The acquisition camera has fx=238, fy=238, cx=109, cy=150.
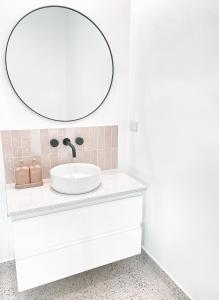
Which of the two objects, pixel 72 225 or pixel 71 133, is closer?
pixel 72 225

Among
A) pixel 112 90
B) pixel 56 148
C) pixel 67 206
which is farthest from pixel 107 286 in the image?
pixel 112 90

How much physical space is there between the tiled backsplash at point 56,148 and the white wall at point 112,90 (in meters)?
0.05

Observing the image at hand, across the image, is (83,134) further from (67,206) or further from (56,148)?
(67,206)

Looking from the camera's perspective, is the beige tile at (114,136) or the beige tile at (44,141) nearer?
the beige tile at (44,141)

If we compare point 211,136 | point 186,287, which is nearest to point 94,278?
point 186,287

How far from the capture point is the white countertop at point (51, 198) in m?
1.36

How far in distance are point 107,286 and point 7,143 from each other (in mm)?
1254

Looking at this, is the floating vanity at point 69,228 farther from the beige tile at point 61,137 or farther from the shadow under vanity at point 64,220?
the beige tile at point 61,137

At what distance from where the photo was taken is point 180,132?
4.84 feet

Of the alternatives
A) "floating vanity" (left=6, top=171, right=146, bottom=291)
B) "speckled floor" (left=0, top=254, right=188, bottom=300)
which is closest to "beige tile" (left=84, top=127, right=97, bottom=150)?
"floating vanity" (left=6, top=171, right=146, bottom=291)

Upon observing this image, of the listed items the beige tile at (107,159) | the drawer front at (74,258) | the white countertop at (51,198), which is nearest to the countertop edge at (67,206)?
the white countertop at (51,198)

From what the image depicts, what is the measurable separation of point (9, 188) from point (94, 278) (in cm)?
93

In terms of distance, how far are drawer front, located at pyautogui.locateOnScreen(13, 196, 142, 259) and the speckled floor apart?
0.45 meters

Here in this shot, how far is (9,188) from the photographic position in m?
1.64
